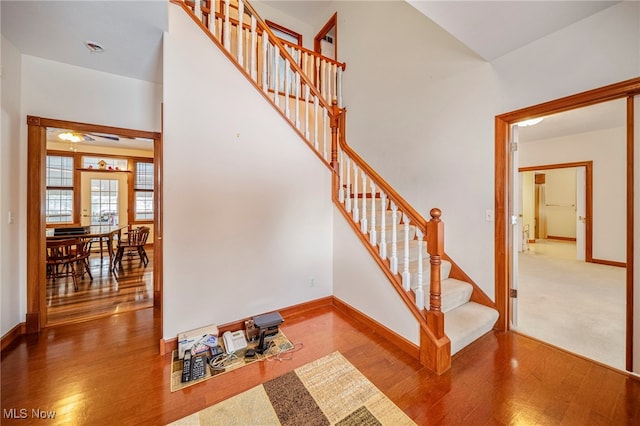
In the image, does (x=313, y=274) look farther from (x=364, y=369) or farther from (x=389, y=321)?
(x=364, y=369)

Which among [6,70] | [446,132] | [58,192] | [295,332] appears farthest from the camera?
[58,192]

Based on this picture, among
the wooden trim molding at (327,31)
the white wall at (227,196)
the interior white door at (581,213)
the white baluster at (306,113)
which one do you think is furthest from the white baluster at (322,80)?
the interior white door at (581,213)

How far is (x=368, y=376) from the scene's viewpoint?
183 centimetres

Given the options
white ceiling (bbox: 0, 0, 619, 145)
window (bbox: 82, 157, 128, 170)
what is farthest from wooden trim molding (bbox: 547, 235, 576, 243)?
window (bbox: 82, 157, 128, 170)

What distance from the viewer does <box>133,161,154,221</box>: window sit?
7.07m

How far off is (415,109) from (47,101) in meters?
4.29

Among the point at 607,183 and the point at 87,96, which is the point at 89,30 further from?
the point at 607,183

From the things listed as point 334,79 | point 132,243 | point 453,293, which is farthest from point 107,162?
point 453,293

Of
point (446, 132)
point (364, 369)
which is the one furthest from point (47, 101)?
point (446, 132)

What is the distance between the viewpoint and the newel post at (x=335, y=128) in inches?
117

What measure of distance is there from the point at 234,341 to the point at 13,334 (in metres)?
2.20

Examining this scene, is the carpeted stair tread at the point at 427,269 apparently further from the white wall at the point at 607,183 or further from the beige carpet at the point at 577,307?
the white wall at the point at 607,183

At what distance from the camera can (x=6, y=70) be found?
2.21m

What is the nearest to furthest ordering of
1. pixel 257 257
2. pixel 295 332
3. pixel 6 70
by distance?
pixel 6 70 → pixel 295 332 → pixel 257 257
